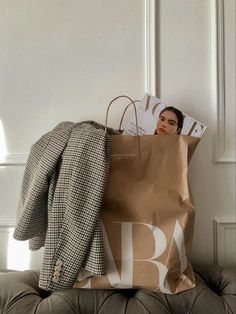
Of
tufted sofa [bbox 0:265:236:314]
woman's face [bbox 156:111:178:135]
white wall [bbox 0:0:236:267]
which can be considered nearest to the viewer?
tufted sofa [bbox 0:265:236:314]

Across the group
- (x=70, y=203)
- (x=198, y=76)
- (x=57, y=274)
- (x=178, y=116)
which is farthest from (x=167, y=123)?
(x=57, y=274)

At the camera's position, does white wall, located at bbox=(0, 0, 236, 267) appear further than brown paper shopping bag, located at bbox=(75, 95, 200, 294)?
Yes

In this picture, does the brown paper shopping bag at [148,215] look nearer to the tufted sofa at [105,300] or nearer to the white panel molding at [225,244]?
the tufted sofa at [105,300]

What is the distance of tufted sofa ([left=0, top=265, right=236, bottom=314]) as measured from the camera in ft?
2.21

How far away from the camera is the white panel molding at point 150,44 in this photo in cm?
92

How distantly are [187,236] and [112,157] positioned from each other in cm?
26

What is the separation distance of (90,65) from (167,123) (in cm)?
30

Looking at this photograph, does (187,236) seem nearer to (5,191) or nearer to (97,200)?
(97,200)

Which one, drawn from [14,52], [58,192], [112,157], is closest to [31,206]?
[58,192]

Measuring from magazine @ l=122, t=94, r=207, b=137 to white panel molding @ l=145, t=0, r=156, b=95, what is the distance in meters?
0.09

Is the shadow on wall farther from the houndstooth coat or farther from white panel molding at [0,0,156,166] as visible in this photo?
the houndstooth coat

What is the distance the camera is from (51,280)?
680mm

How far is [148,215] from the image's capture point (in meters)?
0.72

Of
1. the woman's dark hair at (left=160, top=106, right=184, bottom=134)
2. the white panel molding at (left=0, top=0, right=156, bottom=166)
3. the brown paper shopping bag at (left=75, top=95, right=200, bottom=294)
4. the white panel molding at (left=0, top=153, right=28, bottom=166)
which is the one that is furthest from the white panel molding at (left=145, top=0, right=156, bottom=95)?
the white panel molding at (left=0, top=153, right=28, bottom=166)
